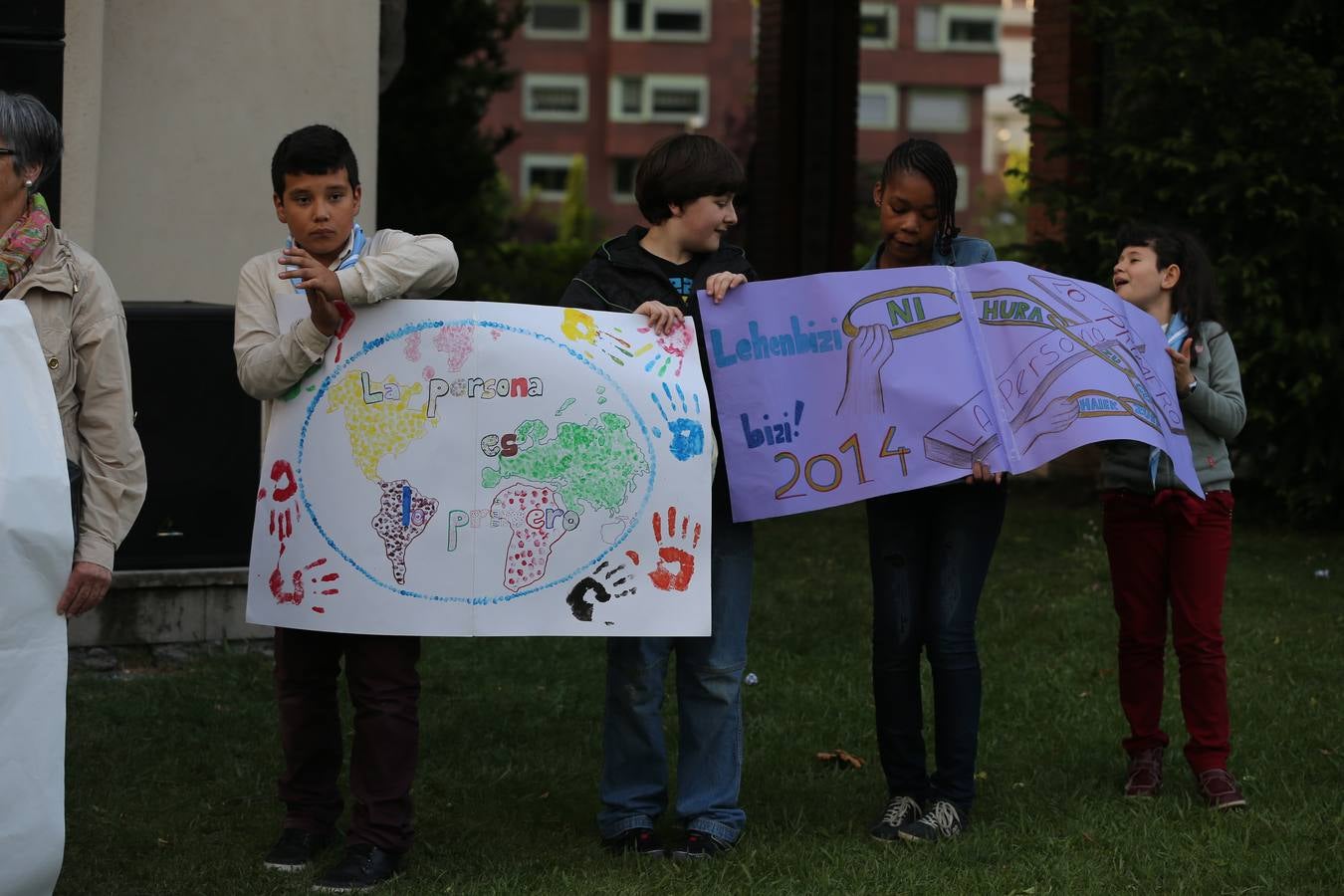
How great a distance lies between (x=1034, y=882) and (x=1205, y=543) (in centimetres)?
120

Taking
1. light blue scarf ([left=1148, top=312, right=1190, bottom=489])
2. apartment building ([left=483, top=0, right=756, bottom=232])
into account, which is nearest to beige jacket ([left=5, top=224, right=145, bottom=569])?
light blue scarf ([left=1148, top=312, right=1190, bottom=489])

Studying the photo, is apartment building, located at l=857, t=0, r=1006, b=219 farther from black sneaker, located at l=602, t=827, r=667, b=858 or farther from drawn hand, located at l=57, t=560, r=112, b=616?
drawn hand, located at l=57, t=560, r=112, b=616

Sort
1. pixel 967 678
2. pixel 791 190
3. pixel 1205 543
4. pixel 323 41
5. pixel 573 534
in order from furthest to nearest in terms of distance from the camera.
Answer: pixel 791 190 < pixel 323 41 < pixel 1205 543 < pixel 967 678 < pixel 573 534

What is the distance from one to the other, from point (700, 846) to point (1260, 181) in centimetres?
717

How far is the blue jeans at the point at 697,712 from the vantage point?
4438 millimetres

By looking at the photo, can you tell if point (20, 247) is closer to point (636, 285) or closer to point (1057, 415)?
point (636, 285)

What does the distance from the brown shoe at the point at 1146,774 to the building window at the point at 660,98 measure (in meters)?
69.6

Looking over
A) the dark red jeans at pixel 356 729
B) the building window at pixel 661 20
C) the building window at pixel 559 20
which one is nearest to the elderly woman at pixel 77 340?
the dark red jeans at pixel 356 729

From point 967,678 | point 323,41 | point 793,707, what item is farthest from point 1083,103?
point 967,678

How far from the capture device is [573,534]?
13.9 feet

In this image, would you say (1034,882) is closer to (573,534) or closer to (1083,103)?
(573,534)

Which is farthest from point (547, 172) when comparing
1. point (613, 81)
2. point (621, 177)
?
point (613, 81)

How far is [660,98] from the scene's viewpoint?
73.9 meters

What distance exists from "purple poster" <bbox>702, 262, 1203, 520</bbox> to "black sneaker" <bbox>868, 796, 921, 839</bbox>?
898 mm
